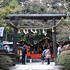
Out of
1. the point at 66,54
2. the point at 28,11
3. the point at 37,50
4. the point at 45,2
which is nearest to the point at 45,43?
the point at 37,50

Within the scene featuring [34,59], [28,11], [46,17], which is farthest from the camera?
[28,11]

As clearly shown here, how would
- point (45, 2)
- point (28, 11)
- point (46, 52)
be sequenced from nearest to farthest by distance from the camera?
point (46, 52) → point (28, 11) → point (45, 2)

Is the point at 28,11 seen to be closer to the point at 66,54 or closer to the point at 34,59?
the point at 34,59

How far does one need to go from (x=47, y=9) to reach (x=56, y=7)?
2388 millimetres

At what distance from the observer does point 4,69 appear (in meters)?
9.21

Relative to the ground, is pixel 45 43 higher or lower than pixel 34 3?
lower

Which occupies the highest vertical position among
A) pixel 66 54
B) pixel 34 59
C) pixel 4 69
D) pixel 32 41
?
pixel 66 54

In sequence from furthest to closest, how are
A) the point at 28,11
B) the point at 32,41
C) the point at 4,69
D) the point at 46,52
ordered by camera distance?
the point at 28,11 → the point at 32,41 → the point at 46,52 → the point at 4,69

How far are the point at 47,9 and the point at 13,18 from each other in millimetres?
16643

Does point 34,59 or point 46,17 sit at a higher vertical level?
point 46,17

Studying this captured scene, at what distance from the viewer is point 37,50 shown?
24.7m

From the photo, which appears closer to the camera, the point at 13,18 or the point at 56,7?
the point at 13,18

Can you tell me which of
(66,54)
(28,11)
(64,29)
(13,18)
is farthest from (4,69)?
(28,11)

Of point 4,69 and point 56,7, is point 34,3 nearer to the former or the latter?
point 56,7
